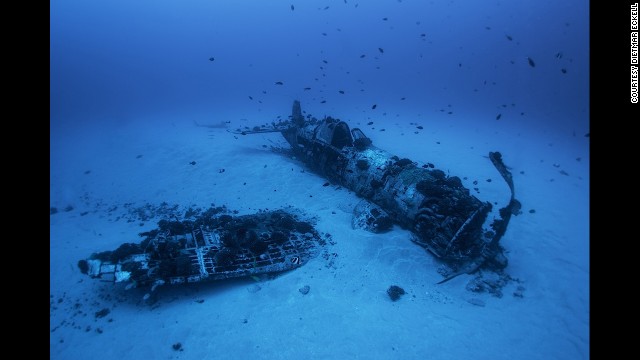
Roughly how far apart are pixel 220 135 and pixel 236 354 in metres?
17.3

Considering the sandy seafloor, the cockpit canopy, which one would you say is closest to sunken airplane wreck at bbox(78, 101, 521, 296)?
the sandy seafloor

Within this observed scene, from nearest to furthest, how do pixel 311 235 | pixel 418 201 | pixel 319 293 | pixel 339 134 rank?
pixel 319 293
pixel 418 201
pixel 311 235
pixel 339 134

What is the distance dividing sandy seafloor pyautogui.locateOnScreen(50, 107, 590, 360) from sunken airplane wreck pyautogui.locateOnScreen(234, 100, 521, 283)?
488 mm

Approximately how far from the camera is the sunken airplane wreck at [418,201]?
24.2ft

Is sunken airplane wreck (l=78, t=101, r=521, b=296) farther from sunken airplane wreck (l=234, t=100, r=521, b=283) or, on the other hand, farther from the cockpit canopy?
the cockpit canopy

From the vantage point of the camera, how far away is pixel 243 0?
388 feet

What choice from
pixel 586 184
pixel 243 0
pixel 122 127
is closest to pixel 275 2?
pixel 243 0

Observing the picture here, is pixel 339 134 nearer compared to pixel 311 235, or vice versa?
pixel 311 235

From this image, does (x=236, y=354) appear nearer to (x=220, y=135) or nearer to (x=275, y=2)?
(x=220, y=135)

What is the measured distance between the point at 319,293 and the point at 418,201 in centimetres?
370

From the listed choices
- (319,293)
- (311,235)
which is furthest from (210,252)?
(319,293)

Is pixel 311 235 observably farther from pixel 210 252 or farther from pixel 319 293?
pixel 210 252

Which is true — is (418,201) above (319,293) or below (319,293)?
above

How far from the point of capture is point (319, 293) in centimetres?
672
